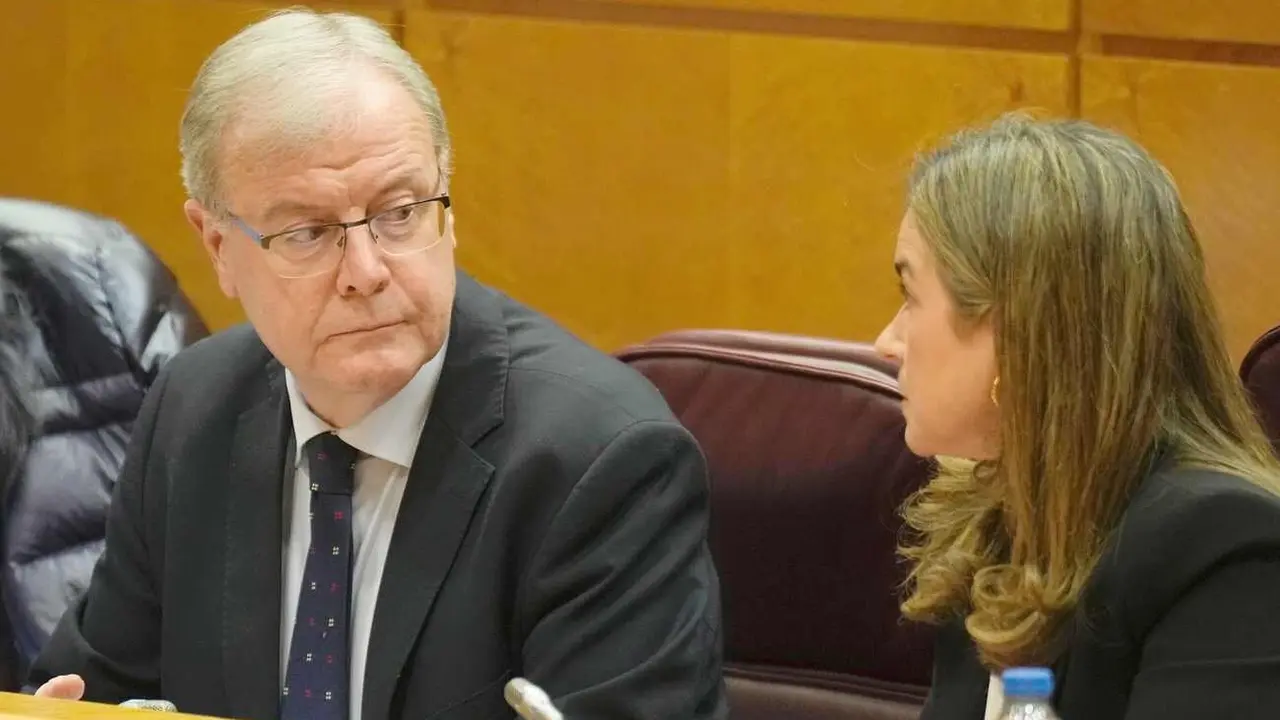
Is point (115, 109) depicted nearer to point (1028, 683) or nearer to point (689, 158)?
point (689, 158)

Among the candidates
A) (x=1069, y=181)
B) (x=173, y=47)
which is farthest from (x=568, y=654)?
(x=173, y=47)

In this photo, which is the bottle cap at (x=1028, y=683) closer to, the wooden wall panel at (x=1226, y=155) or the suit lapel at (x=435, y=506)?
the suit lapel at (x=435, y=506)

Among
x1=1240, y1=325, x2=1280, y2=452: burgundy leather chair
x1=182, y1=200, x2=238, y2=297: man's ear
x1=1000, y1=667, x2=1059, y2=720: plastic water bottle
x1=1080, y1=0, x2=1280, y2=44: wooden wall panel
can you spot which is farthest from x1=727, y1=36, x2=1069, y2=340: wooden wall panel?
x1=1000, y1=667, x2=1059, y2=720: plastic water bottle

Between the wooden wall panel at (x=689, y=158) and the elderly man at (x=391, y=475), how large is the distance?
1.42 metres

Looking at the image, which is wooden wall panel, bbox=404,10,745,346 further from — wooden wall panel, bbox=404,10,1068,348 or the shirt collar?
the shirt collar

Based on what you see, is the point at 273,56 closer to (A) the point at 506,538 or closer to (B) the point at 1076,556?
(A) the point at 506,538

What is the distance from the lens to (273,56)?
1781 mm

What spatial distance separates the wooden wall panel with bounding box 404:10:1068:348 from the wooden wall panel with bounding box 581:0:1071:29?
6cm

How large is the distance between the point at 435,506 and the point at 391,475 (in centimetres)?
9

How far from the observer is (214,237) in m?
1.92

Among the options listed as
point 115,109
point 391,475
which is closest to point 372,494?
point 391,475

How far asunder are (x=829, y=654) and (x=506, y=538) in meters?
0.53

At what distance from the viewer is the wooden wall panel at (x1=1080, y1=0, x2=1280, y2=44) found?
2.98m

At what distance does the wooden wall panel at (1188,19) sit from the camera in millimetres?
2984
